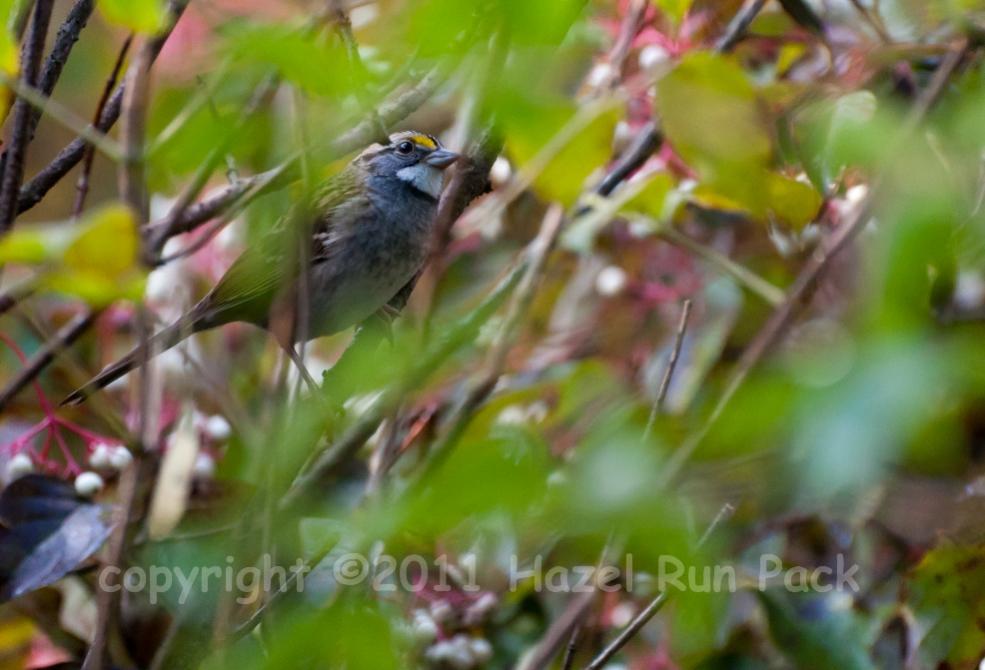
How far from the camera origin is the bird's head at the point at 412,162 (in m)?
3.65

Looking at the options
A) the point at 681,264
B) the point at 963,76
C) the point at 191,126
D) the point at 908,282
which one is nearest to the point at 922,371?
the point at 908,282

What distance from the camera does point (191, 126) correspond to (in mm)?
1277

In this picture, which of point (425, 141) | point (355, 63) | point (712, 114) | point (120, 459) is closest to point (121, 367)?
point (120, 459)

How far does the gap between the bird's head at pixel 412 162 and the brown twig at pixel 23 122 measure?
177 centimetres

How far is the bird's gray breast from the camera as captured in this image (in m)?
3.30

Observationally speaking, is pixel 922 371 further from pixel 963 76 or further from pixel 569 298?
pixel 569 298

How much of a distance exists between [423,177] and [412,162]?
2.6 inches

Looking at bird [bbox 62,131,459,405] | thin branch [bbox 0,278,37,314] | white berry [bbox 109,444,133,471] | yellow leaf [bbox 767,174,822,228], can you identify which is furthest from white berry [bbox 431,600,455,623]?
thin branch [bbox 0,278,37,314]

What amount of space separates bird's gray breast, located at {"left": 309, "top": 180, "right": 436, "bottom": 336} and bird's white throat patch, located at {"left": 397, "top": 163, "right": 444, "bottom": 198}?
0.09ft

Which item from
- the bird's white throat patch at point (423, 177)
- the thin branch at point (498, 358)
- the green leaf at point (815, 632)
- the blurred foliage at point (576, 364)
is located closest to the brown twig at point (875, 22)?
the blurred foliage at point (576, 364)

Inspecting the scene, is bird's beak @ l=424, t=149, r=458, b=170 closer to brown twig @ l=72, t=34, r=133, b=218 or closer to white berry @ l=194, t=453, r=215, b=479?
white berry @ l=194, t=453, r=215, b=479

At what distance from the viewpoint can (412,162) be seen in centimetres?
368

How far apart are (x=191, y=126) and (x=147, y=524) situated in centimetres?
120

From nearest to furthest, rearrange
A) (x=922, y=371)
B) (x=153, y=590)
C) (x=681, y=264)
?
(x=922, y=371)
(x=153, y=590)
(x=681, y=264)
